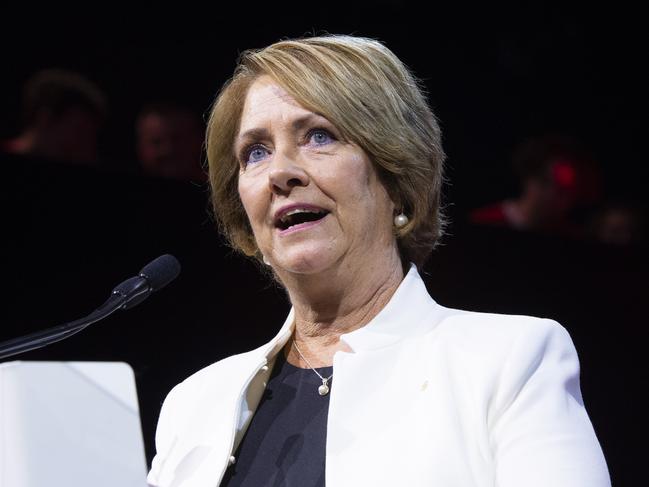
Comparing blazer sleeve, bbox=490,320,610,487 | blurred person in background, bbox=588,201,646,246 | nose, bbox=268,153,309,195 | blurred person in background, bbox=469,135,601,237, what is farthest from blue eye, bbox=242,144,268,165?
blurred person in background, bbox=588,201,646,246

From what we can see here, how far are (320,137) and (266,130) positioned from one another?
113 mm

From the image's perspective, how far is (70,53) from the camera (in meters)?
3.92

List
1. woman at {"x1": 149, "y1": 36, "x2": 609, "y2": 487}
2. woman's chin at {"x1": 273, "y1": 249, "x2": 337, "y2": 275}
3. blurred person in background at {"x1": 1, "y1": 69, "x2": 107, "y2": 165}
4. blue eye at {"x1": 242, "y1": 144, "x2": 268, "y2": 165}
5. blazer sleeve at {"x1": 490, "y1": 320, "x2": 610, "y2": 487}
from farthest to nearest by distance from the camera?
blurred person in background at {"x1": 1, "y1": 69, "x2": 107, "y2": 165} < blue eye at {"x1": 242, "y1": 144, "x2": 268, "y2": 165} < woman's chin at {"x1": 273, "y1": 249, "x2": 337, "y2": 275} < woman at {"x1": 149, "y1": 36, "x2": 609, "y2": 487} < blazer sleeve at {"x1": 490, "y1": 320, "x2": 610, "y2": 487}

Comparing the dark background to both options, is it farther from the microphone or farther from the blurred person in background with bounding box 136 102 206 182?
the microphone

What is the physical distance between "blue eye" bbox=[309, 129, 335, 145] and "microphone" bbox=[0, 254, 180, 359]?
0.35 metres

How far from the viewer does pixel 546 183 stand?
3873 millimetres

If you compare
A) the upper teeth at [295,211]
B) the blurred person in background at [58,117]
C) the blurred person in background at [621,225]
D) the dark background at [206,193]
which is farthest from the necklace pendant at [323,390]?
the blurred person in background at [621,225]

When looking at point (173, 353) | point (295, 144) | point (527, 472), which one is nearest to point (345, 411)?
point (527, 472)

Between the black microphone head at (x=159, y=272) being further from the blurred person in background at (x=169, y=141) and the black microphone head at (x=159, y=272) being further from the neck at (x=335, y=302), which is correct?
the blurred person in background at (x=169, y=141)

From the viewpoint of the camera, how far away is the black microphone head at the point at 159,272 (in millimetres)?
1576

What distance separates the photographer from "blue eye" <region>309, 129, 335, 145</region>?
68.3 inches

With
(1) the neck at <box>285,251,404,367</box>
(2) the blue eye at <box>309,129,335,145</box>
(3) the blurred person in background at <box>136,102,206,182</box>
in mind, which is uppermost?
(2) the blue eye at <box>309,129,335,145</box>

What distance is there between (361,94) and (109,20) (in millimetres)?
2423

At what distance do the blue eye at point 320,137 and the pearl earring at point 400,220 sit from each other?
8.4 inches
